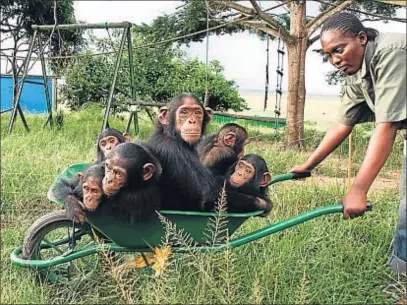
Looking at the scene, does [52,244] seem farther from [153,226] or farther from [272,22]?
[272,22]

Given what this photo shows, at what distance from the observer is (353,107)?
302cm

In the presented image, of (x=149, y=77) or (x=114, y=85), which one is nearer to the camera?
(x=114, y=85)

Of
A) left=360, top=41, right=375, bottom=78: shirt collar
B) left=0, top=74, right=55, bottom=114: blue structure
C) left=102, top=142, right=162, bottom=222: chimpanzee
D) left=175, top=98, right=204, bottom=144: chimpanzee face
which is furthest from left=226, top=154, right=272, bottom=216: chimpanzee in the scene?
left=0, top=74, right=55, bottom=114: blue structure

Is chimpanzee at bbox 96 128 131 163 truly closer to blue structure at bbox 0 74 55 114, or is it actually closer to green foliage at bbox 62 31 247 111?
green foliage at bbox 62 31 247 111

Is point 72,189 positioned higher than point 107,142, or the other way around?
point 107,142

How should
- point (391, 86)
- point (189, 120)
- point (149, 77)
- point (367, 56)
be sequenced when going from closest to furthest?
1. point (391, 86)
2. point (367, 56)
3. point (189, 120)
4. point (149, 77)

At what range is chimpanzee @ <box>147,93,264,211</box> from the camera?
2.90 m

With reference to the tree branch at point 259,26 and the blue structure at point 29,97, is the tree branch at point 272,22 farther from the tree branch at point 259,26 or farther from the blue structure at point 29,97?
the blue structure at point 29,97

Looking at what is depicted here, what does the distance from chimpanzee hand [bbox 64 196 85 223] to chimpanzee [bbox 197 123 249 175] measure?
90 centimetres

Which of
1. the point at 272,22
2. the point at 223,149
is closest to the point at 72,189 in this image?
the point at 223,149

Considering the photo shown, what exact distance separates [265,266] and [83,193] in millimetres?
1000

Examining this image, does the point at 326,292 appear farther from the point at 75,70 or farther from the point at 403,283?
the point at 75,70

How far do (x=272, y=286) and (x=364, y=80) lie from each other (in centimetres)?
110

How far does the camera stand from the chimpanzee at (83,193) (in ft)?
8.93
